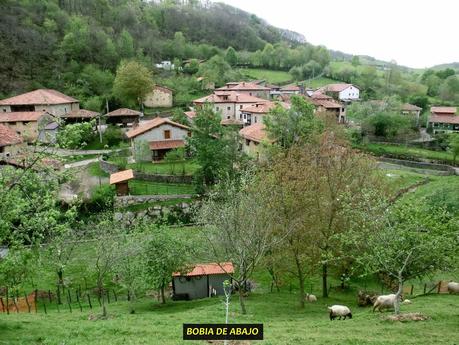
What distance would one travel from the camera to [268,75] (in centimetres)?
14825

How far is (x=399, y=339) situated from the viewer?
51.2ft

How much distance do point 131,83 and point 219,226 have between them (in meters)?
66.5

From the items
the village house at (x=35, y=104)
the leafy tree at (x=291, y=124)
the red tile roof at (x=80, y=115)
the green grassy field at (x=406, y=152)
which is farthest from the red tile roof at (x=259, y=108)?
the village house at (x=35, y=104)

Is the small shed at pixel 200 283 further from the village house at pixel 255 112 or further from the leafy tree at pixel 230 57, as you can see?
the leafy tree at pixel 230 57

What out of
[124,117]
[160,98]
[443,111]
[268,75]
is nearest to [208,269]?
[124,117]

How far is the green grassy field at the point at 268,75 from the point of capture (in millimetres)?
142337

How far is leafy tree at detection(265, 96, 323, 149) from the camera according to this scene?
52188mm

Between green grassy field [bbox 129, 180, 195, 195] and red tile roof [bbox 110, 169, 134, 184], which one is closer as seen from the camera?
red tile roof [bbox 110, 169, 134, 184]

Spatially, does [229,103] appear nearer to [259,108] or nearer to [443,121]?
[259,108]

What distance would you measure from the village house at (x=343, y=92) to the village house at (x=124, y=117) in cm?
6027

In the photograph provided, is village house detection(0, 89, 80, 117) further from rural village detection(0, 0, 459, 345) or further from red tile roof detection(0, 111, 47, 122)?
red tile roof detection(0, 111, 47, 122)

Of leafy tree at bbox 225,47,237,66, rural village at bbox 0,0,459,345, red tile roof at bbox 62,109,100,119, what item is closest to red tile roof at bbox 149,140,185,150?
rural village at bbox 0,0,459,345

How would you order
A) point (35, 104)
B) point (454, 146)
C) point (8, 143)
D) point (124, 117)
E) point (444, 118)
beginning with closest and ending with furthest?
point (8, 143) < point (454, 146) < point (35, 104) < point (124, 117) < point (444, 118)

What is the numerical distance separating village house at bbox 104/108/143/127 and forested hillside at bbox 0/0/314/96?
19.6m
